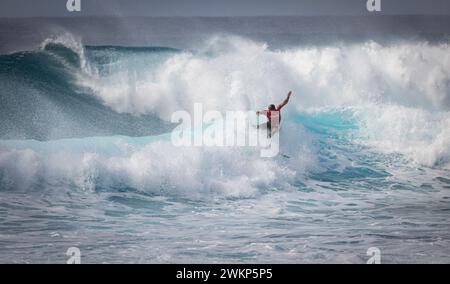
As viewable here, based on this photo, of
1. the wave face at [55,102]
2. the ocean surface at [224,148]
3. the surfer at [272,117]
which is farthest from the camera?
the wave face at [55,102]

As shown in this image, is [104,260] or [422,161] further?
[422,161]

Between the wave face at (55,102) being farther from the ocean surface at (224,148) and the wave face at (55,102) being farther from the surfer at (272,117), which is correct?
the surfer at (272,117)

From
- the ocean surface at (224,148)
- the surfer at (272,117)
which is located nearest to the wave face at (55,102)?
the ocean surface at (224,148)

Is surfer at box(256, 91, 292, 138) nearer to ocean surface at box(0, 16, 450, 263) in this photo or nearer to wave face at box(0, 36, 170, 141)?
ocean surface at box(0, 16, 450, 263)

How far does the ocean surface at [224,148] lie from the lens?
19.9ft

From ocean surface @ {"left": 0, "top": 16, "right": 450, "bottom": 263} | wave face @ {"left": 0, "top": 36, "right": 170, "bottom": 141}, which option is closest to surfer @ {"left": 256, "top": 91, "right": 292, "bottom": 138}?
ocean surface @ {"left": 0, "top": 16, "right": 450, "bottom": 263}

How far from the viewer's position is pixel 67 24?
639cm

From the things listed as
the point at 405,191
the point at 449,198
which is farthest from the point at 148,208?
the point at 449,198

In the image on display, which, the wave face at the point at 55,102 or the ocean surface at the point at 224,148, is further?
the wave face at the point at 55,102

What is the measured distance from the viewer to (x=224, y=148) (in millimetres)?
6543

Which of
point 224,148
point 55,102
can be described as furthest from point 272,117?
point 55,102

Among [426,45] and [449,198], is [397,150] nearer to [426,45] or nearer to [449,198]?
[449,198]

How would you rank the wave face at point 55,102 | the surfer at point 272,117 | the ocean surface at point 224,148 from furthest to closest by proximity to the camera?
1. the wave face at point 55,102
2. the surfer at point 272,117
3. the ocean surface at point 224,148

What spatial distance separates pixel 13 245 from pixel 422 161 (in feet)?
16.2
